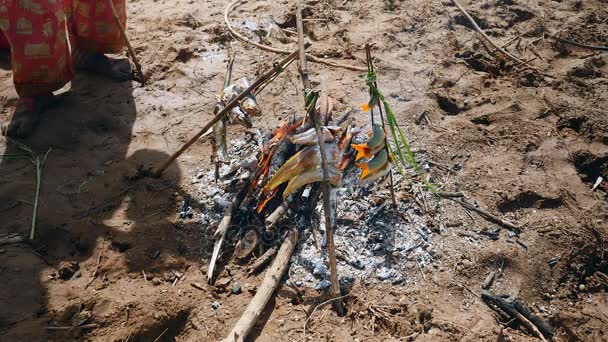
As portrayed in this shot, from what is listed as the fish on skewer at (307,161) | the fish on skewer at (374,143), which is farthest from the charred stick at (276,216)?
the fish on skewer at (374,143)

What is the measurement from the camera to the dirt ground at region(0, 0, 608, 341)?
8.06ft

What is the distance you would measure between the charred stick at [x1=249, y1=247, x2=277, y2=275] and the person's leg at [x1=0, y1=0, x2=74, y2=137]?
1.91 metres

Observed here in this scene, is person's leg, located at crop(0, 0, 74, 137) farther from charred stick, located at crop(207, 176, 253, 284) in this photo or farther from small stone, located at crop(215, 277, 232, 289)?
small stone, located at crop(215, 277, 232, 289)

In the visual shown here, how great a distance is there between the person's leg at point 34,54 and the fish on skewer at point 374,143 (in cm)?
213

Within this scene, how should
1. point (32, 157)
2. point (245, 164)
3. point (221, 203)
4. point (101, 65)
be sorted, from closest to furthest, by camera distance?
point (221, 203) → point (245, 164) → point (32, 157) → point (101, 65)

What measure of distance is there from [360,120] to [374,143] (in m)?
0.93

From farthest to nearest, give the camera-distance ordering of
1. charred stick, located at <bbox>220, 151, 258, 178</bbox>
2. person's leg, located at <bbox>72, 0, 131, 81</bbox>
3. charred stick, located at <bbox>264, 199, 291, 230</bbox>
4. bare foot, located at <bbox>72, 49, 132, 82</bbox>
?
bare foot, located at <bbox>72, 49, 132, 82</bbox>, person's leg, located at <bbox>72, 0, 131, 81</bbox>, charred stick, located at <bbox>220, 151, 258, 178</bbox>, charred stick, located at <bbox>264, 199, 291, 230</bbox>

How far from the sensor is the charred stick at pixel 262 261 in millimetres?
2643

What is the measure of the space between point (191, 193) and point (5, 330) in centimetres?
120

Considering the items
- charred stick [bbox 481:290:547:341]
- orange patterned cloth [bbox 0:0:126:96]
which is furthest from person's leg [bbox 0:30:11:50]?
charred stick [bbox 481:290:547:341]

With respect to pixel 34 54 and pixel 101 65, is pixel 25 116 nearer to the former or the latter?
pixel 34 54

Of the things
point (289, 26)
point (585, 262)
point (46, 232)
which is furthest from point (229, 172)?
point (585, 262)

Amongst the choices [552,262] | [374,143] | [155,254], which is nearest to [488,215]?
[552,262]

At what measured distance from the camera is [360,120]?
3379mm
